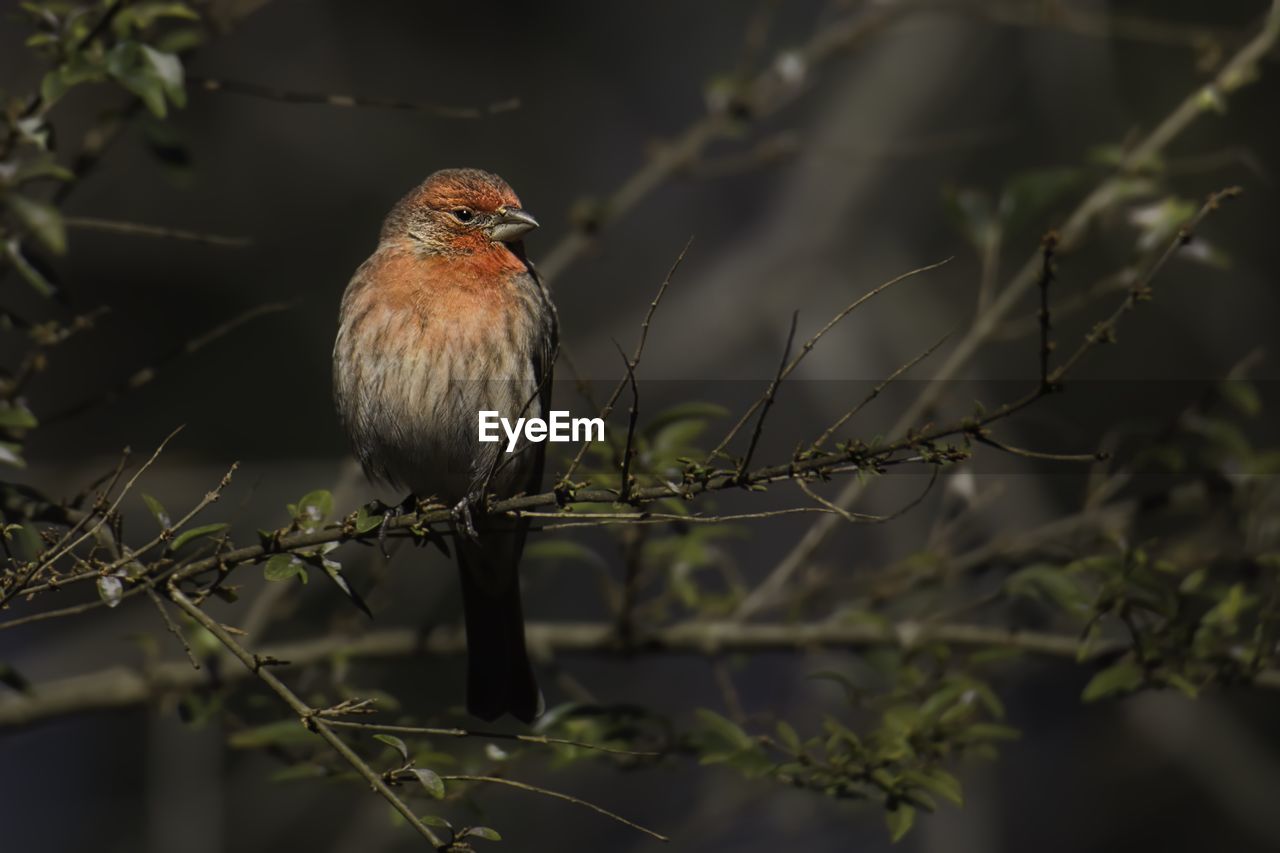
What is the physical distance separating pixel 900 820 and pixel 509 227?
7.42ft

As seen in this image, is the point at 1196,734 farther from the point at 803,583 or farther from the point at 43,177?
the point at 43,177

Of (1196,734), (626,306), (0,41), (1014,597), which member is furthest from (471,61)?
(1014,597)

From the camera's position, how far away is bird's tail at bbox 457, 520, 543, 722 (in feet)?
Result: 17.3

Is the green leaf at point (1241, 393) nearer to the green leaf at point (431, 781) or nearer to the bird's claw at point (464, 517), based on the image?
the bird's claw at point (464, 517)

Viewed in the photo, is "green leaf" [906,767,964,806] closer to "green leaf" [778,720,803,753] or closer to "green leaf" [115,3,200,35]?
"green leaf" [778,720,803,753]

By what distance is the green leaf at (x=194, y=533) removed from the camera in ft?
11.1

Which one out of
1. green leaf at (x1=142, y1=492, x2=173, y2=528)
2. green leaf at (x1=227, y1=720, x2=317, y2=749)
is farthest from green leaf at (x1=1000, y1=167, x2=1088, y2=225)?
green leaf at (x1=142, y1=492, x2=173, y2=528)

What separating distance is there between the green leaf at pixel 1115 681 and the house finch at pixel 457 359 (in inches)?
71.5

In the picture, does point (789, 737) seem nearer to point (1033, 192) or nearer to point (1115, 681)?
point (1115, 681)

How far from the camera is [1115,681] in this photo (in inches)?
180

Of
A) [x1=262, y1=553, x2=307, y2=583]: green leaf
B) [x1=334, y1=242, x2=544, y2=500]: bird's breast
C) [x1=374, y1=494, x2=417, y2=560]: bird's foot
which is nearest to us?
[x1=262, y1=553, x2=307, y2=583]: green leaf

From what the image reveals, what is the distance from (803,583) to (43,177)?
2.99m

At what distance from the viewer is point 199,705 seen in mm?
4617

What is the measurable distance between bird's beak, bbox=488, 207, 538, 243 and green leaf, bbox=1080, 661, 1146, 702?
224cm
